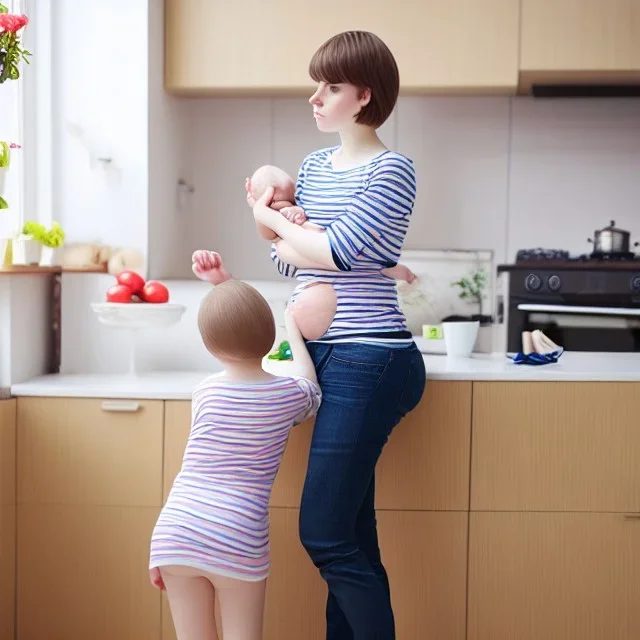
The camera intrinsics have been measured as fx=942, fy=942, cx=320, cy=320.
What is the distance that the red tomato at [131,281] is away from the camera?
2287mm

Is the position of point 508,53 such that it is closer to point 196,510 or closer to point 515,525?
point 515,525

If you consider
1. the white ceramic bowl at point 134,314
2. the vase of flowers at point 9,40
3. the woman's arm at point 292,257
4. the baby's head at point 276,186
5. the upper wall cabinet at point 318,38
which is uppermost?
the upper wall cabinet at point 318,38

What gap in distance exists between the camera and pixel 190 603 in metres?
1.62

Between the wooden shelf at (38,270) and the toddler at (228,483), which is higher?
the wooden shelf at (38,270)

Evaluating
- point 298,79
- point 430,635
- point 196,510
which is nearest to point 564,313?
point 298,79

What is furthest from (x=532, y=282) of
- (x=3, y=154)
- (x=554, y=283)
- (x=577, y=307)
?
(x=3, y=154)

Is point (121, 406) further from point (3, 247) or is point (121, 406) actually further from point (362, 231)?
point (362, 231)

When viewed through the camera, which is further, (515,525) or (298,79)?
(298,79)

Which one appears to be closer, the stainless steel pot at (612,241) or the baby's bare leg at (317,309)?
the baby's bare leg at (317,309)

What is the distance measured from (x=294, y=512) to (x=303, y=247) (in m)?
0.62

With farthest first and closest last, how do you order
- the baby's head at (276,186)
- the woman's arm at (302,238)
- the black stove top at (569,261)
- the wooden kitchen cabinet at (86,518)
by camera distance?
the black stove top at (569,261) → the wooden kitchen cabinet at (86,518) → the baby's head at (276,186) → the woman's arm at (302,238)

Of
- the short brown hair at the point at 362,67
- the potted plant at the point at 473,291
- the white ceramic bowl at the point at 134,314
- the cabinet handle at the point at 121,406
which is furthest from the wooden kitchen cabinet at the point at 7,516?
the potted plant at the point at 473,291

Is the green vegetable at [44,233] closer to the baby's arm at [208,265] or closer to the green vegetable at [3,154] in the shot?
the green vegetable at [3,154]

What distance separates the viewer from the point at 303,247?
1.69 metres
